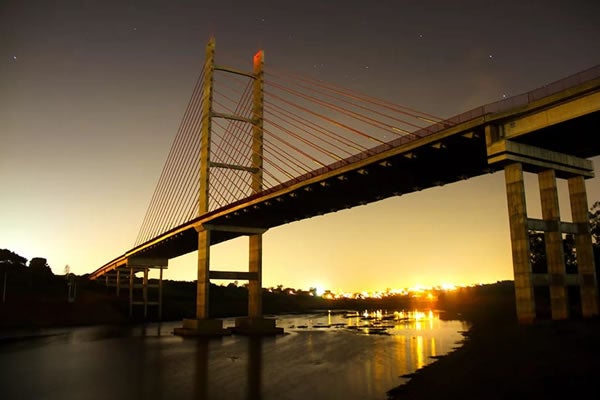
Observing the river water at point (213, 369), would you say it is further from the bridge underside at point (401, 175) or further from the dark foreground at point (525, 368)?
the bridge underside at point (401, 175)

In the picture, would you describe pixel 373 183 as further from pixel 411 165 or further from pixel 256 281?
pixel 256 281

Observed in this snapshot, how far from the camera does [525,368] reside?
15.5 metres

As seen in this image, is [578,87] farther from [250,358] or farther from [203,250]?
[203,250]

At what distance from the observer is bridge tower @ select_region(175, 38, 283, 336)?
44719 mm

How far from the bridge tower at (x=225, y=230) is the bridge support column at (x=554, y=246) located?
25840 mm

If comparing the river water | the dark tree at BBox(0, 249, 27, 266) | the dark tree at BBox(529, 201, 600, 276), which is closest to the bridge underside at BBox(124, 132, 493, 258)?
the river water

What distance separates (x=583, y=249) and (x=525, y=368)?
1127 centimetres

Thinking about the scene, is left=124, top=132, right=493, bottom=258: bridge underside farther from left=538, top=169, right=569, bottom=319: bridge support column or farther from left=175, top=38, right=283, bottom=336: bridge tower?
left=538, top=169, right=569, bottom=319: bridge support column

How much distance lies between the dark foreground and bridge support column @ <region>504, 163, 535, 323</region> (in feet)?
2.58

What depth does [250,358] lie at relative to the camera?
28.8 meters

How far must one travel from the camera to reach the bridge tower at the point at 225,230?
44719 millimetres

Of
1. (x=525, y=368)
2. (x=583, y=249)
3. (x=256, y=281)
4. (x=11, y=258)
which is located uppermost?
(x=11, y=258)

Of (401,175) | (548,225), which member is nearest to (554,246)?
(548,225)

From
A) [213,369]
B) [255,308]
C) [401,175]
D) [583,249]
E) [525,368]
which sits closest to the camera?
[525,368]
